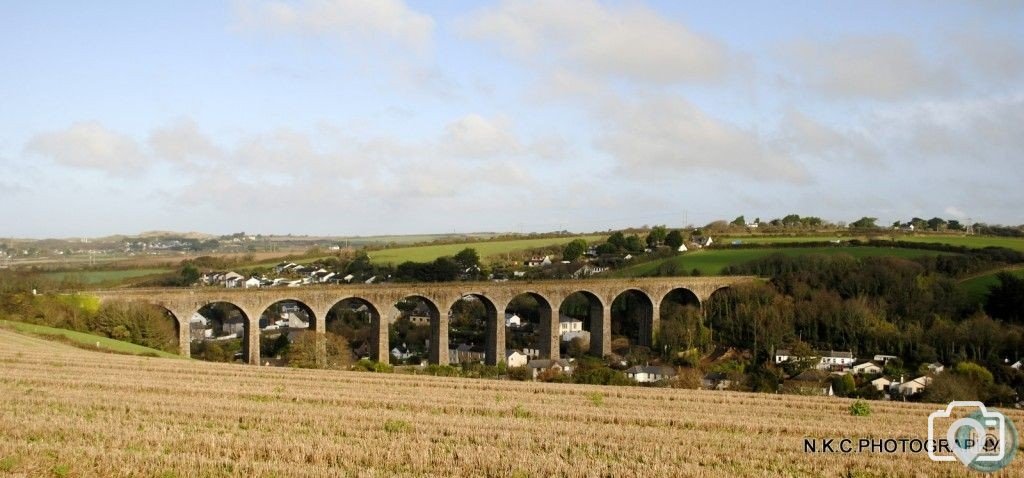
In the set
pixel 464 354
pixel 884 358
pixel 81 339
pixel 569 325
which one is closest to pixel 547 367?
pixel 464 354

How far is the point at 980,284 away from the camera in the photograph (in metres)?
49.8

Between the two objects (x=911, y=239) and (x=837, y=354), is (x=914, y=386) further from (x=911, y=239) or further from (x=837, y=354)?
(x=911, y=239)

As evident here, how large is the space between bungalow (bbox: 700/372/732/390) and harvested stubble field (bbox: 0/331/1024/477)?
15134 millimetres

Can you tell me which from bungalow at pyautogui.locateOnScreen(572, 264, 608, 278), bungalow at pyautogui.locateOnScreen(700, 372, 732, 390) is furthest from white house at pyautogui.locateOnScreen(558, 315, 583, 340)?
bungalow at pyautogui.locateOnScreen(700, 372, 732, 390)

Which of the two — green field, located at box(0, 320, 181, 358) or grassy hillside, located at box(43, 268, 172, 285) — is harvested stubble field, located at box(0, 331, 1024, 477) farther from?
grassy hillside, located at box(43, 268, 172, 285)

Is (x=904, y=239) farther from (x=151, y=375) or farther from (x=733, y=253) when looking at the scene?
(x=151, y=375)

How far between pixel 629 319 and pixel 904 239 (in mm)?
30200

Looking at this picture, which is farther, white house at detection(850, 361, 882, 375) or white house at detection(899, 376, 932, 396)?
white house at detection(850, 361, 882, 375)

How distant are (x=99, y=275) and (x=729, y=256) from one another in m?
50.5

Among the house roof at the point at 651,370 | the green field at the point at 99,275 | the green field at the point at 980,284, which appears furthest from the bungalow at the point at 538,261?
the house roof at the point at 651,370

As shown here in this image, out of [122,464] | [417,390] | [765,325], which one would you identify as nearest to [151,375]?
[417,390]

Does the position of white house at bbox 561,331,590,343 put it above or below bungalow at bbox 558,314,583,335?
below

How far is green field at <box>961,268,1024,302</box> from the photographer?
157 ft

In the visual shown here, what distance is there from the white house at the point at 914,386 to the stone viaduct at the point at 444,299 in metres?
19.9
